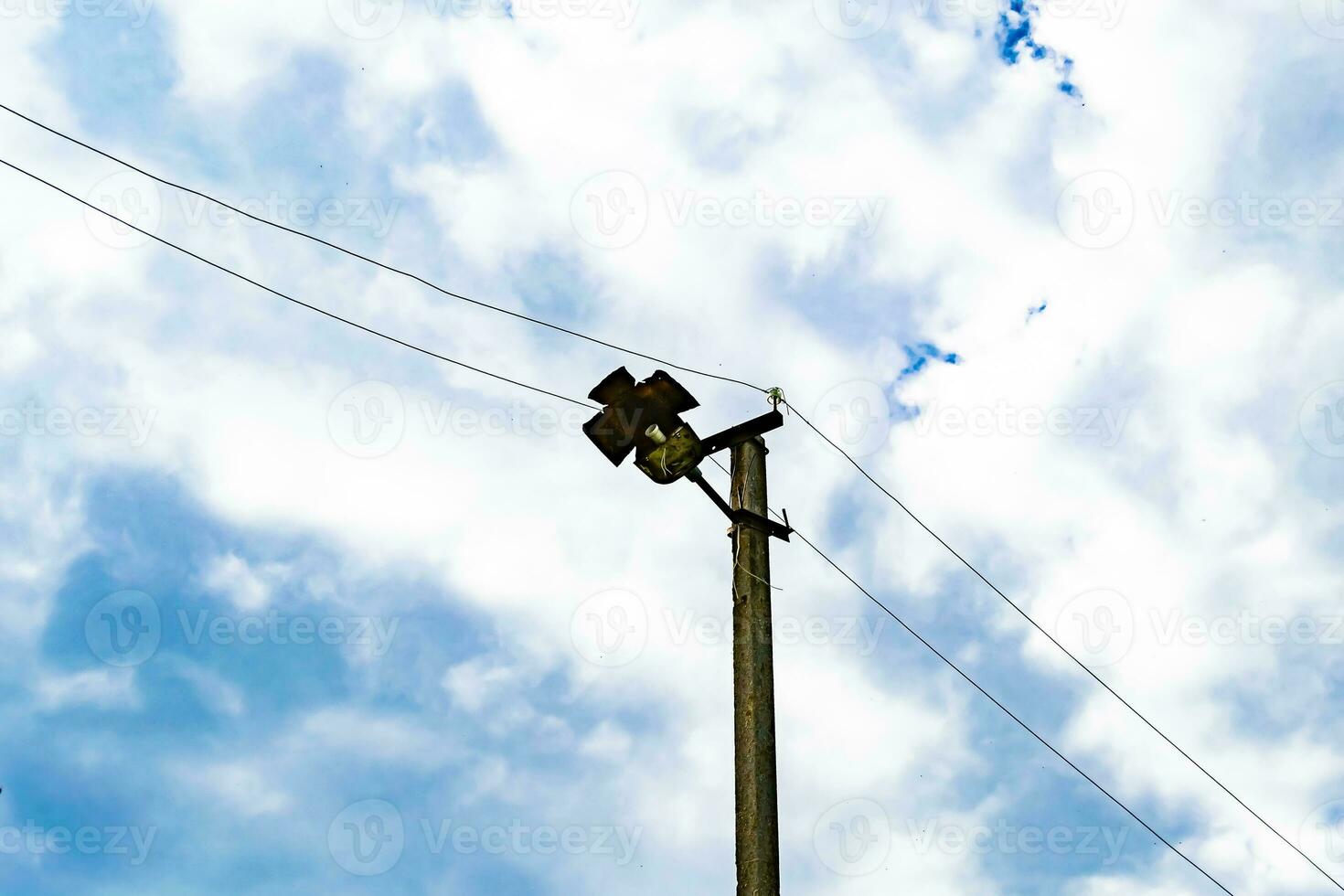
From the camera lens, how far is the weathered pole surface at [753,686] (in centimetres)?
550

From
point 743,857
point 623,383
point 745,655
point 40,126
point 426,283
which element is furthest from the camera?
point 426,283

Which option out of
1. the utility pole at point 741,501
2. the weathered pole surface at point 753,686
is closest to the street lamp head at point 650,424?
the utility pole at point 741,501

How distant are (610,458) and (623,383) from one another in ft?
1.54

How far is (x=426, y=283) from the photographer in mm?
8617

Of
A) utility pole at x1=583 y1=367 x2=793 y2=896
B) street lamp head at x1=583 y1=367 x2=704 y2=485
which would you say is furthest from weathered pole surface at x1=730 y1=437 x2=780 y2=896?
street lamp head at x1=583 y1=367 x2=704 y2=485

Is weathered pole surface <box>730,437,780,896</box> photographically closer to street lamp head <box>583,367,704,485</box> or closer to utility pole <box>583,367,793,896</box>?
utility pole <box>583,367,793,896</box>

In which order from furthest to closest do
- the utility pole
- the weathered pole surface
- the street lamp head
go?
the street lamp head < the utility pole < the weathered pole surface

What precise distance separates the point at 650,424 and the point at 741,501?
0.76m

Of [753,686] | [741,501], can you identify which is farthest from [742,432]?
[753,686]

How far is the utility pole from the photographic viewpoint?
579 cm

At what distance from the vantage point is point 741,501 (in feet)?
22.2

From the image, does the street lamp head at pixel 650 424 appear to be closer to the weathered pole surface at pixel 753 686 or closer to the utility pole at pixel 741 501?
the utility pole at pixel 741 501

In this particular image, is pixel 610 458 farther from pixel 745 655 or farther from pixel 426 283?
pixel 426 283

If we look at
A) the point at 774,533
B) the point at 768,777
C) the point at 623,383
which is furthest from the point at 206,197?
the point at 768,777
